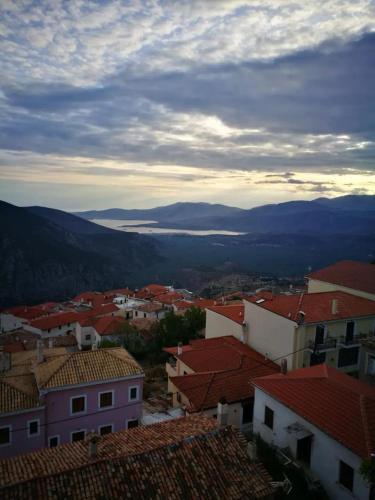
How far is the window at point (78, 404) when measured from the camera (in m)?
19.7

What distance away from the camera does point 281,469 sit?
13.8m

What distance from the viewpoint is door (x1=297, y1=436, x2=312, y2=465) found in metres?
14.6

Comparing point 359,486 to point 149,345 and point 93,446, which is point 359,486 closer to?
point 93,446

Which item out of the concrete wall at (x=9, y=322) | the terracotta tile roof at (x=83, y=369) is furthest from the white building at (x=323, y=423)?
the concrete wall at (x=9, y=322)

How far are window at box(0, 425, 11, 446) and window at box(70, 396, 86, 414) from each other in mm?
2937

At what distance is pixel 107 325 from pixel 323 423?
42.1 metres

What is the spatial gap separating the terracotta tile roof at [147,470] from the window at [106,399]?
765 cm

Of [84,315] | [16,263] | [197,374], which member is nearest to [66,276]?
[16,263]

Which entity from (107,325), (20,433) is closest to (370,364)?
(20,433)

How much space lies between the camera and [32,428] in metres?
18.6

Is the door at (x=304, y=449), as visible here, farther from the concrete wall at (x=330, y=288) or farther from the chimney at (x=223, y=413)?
the concrete wall at (x=330, y=288)

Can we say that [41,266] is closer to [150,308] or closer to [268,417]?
[150,308]

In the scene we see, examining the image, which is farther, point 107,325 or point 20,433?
point 107,325

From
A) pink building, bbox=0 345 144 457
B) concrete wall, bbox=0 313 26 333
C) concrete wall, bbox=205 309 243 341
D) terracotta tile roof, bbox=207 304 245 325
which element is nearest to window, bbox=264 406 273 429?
pink building, bbox=0 345 144 457
